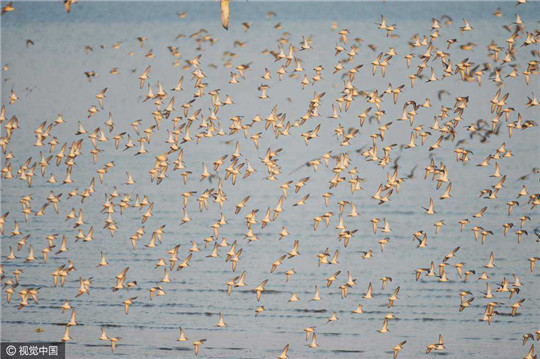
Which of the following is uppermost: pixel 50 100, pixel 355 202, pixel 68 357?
pixel 50 100

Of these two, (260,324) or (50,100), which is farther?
(50,100)

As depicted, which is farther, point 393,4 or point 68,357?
point 393,4

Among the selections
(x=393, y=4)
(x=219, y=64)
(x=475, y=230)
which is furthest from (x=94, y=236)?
(x=393, y=4)

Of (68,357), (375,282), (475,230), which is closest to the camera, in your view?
(68,357)

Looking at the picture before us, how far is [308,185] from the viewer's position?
4059 cm

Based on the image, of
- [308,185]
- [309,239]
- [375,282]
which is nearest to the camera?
[375,282]

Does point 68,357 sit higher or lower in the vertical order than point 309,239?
lower

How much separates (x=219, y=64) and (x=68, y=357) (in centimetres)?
5461

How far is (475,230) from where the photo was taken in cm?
2970

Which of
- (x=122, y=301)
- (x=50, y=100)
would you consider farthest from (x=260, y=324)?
(x=50, y=100)

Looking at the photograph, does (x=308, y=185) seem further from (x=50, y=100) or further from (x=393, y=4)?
(x=393, y=4)

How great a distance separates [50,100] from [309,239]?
A: 97.7 feet

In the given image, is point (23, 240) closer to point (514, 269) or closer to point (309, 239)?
point (309, 239)

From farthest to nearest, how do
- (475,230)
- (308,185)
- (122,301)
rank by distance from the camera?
(308,185), (475,230), (122,301)
